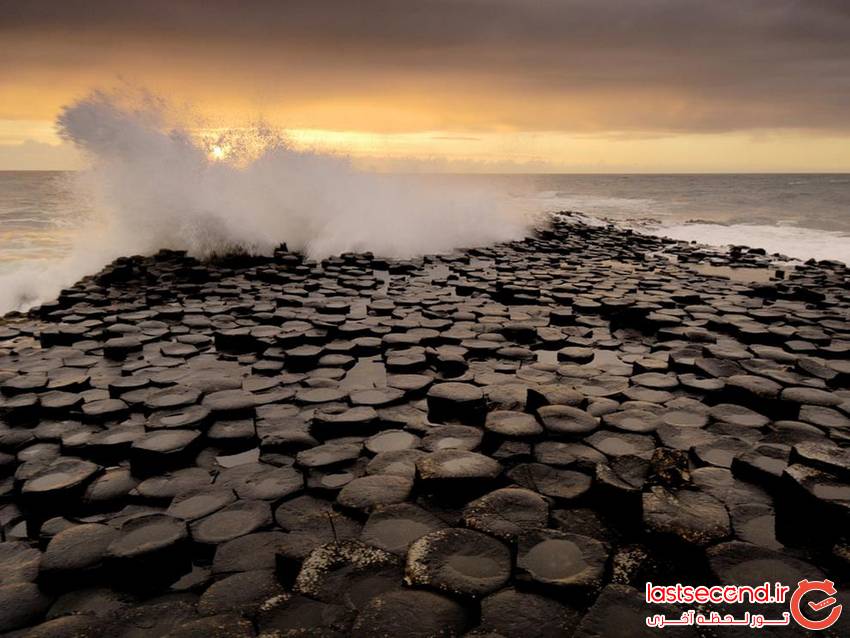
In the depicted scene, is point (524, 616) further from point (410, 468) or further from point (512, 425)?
point (512, 425)

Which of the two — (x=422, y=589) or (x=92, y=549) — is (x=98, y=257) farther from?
(x=422, y=589)

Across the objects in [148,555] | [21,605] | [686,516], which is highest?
[686,516]

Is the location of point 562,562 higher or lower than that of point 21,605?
higher

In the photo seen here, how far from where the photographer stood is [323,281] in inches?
333

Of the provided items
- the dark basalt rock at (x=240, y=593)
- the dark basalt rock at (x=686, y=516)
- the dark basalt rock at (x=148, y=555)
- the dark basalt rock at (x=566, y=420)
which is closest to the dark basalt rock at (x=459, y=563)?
the dark basalt rock at (x=240, y=593)

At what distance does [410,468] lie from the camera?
2.88 metres

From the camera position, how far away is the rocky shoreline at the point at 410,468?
1.96 meters

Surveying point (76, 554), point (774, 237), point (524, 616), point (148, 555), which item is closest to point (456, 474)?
point (524, 616)

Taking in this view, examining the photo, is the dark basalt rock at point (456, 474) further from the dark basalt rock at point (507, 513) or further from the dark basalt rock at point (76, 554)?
the dark basalt rock at point (76, 554)

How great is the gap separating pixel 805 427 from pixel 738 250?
11056mm

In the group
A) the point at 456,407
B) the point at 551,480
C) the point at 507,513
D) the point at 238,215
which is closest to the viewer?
the point at 507,513

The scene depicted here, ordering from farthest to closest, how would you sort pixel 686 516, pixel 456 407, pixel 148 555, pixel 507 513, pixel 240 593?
pixel 456 407 → pixel 507 513 → pixel 686 516 → pixel 148 555 → pixel 240 593

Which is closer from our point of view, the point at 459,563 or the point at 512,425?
the point at 459,563

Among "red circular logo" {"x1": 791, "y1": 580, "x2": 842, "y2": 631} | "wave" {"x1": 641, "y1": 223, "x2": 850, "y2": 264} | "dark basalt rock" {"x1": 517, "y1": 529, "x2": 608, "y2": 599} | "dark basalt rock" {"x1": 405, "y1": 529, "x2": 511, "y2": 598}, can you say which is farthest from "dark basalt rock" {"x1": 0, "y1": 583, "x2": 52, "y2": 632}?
"wave" {"x1": 641, "y1": 223, "x2": 850, "y2": 264}
